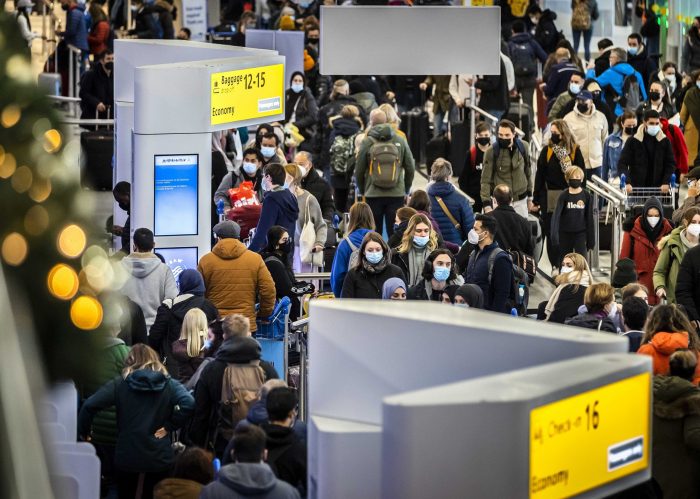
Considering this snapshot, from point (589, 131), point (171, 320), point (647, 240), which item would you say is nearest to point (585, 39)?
point (589, 131)

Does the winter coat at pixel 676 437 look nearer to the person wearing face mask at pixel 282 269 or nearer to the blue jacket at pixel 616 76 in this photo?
the person wearing face mask at pixel 282 269

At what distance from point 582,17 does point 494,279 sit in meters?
18.1

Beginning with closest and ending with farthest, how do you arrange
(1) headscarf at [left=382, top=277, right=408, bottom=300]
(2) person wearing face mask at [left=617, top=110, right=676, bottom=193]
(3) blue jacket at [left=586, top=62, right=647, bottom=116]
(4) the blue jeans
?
(1) headscarf at [left=382, top=277, right=408, bottom=300], (2) person wearing face mask at [left=617, top=110, right=676, bottom=193], (3) blue jacket at [left=586, top=62, right=647, bottom=116], (4) the blue jeans

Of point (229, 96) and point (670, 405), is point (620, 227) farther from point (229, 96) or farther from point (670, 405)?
point (670, 405)

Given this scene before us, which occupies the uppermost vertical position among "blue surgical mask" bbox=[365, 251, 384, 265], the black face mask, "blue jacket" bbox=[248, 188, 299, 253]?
the black face mask

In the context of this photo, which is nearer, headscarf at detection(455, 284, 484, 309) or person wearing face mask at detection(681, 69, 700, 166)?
headscarf at detection(455, 284, 484, 309)

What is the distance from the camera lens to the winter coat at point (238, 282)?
9.84m

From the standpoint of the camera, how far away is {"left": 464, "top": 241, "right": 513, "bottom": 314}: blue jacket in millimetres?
10008

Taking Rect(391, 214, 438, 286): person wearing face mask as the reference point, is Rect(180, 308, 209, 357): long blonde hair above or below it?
below

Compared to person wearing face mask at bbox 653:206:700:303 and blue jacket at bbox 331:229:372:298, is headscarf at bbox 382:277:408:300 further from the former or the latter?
person wearing face mask at bbox 653:206:700:303

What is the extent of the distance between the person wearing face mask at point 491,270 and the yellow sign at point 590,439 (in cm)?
560

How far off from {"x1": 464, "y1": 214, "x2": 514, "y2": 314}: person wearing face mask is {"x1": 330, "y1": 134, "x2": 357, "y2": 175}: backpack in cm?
597

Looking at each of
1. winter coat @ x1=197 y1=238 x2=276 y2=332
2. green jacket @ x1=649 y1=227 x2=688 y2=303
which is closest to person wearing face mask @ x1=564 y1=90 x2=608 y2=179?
green jacket @ x1=649 y1=227 x2=688 y2=303

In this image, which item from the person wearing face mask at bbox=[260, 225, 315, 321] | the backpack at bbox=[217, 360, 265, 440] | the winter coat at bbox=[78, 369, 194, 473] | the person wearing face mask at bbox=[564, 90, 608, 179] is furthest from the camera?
the person wearing face mask at bbox=[564, 90, 608, 179]
